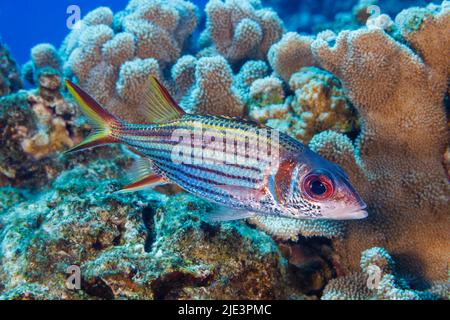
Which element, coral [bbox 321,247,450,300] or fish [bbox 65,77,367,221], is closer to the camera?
fish [bbox 65,77,367,221]

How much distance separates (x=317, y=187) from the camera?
2021mm

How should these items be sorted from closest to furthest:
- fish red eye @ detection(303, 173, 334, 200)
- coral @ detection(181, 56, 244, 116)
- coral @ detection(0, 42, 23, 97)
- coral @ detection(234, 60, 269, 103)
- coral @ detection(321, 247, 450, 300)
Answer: fish red eye @ detection(303, 173, 334, 200) → coral @ detection(321, 247, 450, 300) → coral @ detection(181, 56, 244, 116) → coral @ detection(234, 60, 269, 103) → coral @ detection(0, 42, 23, 97)

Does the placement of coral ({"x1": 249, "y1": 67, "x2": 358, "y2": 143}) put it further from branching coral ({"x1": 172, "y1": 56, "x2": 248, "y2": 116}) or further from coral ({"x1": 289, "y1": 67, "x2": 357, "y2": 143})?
branching coral ({"x1": 172, "y1": 56, "x2": 248, "y2": 116})

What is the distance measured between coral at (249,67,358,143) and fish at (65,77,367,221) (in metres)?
1.95

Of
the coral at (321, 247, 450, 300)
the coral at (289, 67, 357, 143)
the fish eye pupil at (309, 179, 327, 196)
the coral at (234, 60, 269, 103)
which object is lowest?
the coral at (321, 247, 450, 300)

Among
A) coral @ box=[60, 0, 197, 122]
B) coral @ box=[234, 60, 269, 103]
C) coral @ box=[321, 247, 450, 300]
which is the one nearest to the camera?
coral @ box=[321, 247, 450, 300]

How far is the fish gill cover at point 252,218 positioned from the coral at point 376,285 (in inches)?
0.5

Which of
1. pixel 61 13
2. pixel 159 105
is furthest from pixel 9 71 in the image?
pixel 61 13

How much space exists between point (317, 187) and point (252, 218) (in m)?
1.60

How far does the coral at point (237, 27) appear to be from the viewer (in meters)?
5.83

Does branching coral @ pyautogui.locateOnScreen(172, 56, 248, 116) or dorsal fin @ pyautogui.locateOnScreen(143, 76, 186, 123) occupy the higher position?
branching coral @ pyautogui.locateOnScreen(172, 56, 248, 116)

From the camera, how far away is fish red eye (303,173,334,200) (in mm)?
2012

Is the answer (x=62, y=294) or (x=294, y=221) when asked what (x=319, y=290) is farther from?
(x=62, y=294)

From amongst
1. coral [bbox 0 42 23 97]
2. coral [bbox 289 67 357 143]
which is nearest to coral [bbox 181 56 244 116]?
coral [bbox 289 67 357 143]
